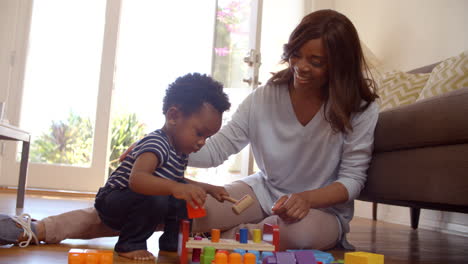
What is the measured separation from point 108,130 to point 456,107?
2.98 m

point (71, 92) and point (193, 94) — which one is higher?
point (71, 92)

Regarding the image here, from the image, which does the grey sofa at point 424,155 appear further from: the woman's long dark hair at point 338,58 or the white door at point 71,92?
the white door at point 71,92

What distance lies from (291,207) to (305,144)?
0.93 feet

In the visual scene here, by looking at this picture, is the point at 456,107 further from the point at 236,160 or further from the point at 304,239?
the point at 236,160

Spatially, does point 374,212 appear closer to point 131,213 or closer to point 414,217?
point 414,217

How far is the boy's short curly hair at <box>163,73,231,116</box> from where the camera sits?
1163mm

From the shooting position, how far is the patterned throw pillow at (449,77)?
65.7 inches

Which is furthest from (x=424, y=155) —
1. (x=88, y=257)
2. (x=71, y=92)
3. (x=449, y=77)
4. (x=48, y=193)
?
(x=71, y=92)

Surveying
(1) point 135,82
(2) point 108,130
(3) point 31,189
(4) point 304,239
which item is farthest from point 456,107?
(1) point 135,82

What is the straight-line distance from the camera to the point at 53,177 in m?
3.61

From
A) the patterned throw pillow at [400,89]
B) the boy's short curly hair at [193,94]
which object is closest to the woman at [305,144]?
the boy's short curly hair at [193,94]

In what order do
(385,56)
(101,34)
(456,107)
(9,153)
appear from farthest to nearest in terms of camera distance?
(101,34)
(9,153)
(385,56)
(456,107)

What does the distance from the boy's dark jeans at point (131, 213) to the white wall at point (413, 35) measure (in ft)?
5.79

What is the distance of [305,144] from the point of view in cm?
137
